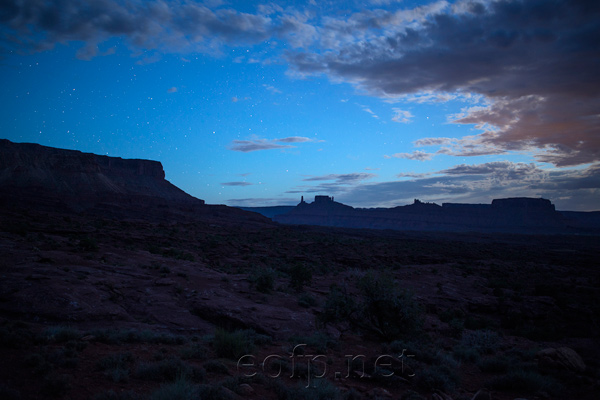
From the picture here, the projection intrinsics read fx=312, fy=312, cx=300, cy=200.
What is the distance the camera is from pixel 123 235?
29094 millimetres

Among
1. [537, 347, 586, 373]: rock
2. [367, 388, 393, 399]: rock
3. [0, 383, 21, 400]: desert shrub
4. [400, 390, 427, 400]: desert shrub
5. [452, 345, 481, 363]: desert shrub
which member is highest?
[0, 383, 21, 400]: desert shrub

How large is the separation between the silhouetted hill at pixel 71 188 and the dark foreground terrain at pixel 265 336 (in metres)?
45.0

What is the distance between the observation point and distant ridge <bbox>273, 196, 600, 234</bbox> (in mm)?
141000

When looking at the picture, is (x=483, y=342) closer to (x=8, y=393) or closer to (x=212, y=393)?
(x=212, y=393)

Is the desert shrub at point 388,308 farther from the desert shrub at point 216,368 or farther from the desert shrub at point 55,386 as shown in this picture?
the desert shrub at point 55,386

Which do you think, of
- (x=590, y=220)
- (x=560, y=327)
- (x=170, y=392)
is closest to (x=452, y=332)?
(x=560, y=327)

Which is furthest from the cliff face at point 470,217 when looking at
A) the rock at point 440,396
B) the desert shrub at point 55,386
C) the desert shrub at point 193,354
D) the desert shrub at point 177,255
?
the desert shrub at point 55,386

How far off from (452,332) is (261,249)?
79.6 feet

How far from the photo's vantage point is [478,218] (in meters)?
152

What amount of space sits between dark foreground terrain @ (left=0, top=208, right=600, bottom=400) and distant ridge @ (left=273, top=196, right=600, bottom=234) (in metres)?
136

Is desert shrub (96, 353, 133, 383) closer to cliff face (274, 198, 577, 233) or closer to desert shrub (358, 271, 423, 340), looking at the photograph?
desert shrub (358, 271, 423, 340)

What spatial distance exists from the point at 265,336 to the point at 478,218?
168 meters

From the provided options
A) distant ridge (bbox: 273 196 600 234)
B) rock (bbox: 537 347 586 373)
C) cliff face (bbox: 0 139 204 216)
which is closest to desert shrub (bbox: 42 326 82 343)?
rock (bbox: 537 347 586 373)

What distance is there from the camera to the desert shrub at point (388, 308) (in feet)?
33.1
